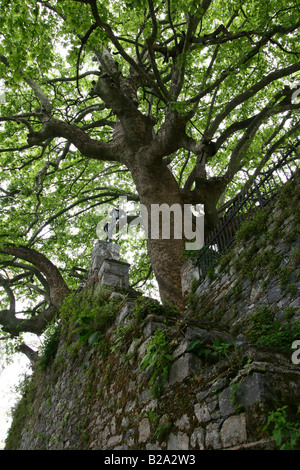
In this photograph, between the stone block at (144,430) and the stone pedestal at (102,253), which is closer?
the stone block at (144,430)

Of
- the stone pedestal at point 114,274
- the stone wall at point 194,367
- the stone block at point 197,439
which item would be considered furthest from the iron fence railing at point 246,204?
the stone block at point 197,439

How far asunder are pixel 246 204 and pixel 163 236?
186 centimetres

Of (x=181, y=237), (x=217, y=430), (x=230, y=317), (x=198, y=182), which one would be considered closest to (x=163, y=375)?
(x=217, y=430)

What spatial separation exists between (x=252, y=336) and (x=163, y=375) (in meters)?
1.22

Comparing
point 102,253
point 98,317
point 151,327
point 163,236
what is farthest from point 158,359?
point 102,253

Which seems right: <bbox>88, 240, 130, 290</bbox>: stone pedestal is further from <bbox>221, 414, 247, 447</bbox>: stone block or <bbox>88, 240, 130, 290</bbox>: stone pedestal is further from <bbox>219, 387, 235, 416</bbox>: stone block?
<bbox>221, 414, 247, 447</bbox>: stone block

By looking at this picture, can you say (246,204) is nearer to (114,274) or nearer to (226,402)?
(114,274)

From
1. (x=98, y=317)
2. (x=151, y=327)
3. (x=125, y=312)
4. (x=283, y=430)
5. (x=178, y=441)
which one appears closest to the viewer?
(x=283, y=430)

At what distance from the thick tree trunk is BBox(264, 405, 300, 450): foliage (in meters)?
3.81

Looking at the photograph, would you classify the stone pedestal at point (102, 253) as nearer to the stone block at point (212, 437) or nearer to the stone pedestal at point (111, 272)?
the stone pedestal at point (111, 272)

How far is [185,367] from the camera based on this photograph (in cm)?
288

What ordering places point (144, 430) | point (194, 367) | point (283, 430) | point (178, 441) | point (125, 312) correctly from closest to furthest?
point (283, 430) < point (178, 441) < point (194, 367) < point (144, 430) < point (125, 312)

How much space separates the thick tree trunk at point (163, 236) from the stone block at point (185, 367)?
2.75 meters

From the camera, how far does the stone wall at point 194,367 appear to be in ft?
7.38
